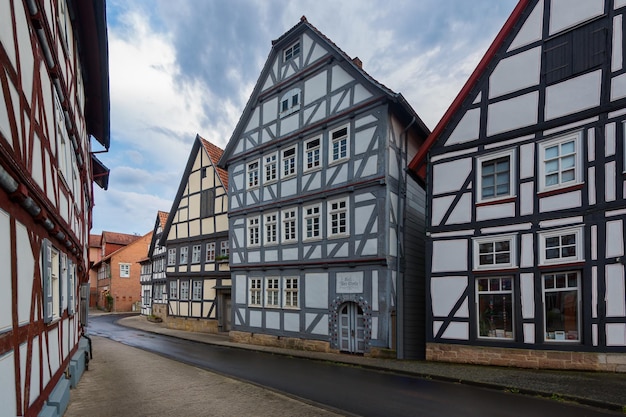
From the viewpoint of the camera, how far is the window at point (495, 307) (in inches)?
491

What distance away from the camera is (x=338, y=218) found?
17297 millimetres

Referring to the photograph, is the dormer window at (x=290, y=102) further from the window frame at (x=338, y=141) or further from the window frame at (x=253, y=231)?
the window frame at (x=253, y=231)

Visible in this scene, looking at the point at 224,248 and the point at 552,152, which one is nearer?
the point at 552,152

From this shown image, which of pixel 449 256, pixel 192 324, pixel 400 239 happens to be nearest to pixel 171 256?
pixel 192 324

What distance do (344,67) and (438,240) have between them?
8.54 meters

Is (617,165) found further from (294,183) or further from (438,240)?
(294,183)

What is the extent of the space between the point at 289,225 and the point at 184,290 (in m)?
12.7

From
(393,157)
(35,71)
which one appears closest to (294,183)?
(393,157)

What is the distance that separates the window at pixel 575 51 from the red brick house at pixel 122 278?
4959cm

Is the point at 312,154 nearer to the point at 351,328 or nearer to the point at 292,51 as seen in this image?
the point at 292,51

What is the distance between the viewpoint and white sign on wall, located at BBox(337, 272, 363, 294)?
16.1 m

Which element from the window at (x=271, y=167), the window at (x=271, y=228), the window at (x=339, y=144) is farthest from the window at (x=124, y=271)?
the window at (x=339, y=144)

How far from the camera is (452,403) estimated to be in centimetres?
873

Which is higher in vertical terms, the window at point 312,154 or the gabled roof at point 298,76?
the gabled roof at point 298,76
